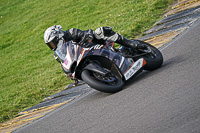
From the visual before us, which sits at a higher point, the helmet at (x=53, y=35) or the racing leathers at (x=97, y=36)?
the helmet at (x=53, y=35)

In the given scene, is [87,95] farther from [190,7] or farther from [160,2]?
[160,2]

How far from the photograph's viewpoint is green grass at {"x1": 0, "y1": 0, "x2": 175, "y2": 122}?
9.38 m

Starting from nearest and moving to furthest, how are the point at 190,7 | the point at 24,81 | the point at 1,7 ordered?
the point at 190,7
the point at 24,81
the point at 1,7

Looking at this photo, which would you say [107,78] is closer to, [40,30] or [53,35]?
[53,35]

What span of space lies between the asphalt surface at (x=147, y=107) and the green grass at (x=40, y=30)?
2726 mm

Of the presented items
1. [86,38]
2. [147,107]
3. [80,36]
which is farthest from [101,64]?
[147,107]

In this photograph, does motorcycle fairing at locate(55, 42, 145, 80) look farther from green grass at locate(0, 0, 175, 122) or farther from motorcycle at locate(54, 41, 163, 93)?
green grass at locate(0, 0, 175, 122)

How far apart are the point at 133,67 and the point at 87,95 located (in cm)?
118

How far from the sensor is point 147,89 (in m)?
5.29

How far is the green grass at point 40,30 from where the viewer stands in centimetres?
938

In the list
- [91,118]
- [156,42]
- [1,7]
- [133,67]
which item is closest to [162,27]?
[156,42]

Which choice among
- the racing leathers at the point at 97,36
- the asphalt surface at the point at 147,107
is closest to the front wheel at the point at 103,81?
the asphalt surface at the point at 147,107

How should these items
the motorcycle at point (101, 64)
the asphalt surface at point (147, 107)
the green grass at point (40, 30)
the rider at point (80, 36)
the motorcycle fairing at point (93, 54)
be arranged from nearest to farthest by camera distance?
the asphalt surface at point (147, 107), the motorcycle at point (101, 64), the motorcycle fairing at point (93, 54), the rider at point (80, 36), the green grass at point (40, 30)

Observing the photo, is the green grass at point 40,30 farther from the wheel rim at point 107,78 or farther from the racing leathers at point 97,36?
the wheel rim at point 107,78
